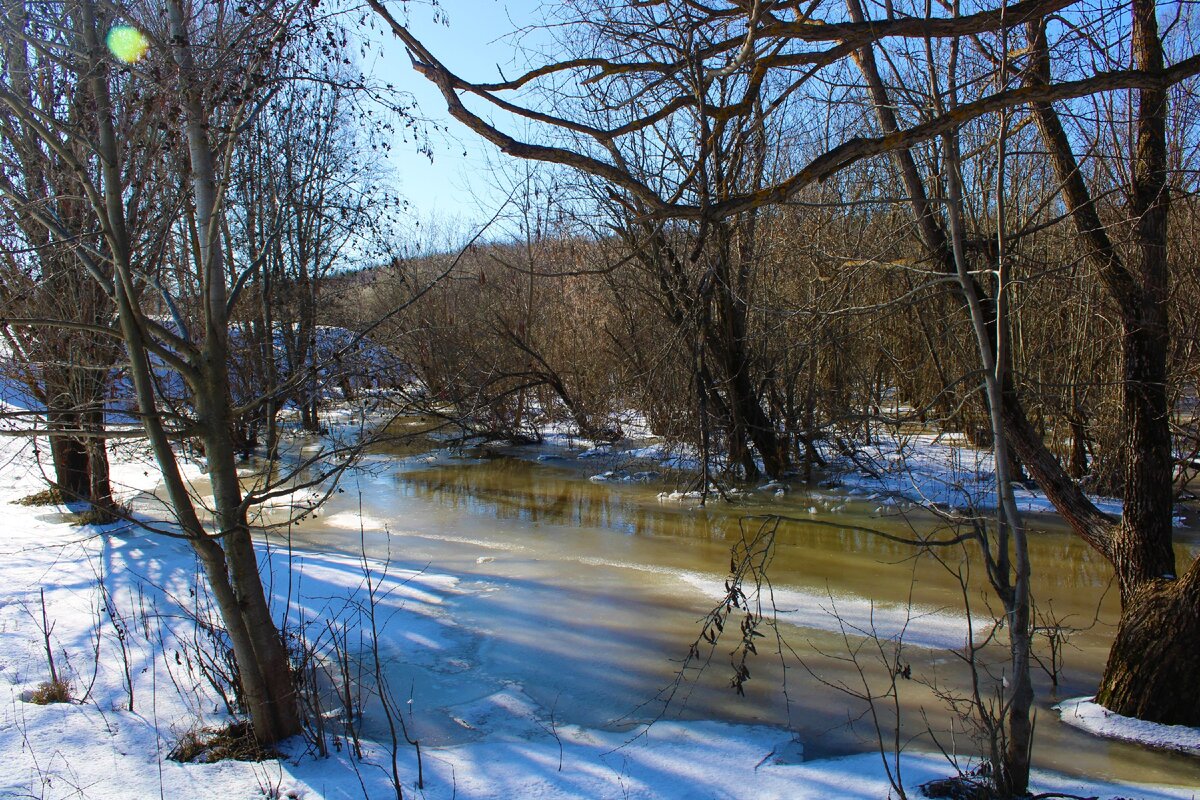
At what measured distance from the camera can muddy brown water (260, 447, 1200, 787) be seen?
513 centimetres

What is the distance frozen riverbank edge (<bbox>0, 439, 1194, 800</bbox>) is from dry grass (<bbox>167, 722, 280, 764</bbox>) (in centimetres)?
9

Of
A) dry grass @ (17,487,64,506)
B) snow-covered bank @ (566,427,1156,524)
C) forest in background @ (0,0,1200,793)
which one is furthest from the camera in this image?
snow-covered bank @ (566,427,1156,524)

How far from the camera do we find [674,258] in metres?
11.4

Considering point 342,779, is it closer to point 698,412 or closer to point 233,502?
point 233,502

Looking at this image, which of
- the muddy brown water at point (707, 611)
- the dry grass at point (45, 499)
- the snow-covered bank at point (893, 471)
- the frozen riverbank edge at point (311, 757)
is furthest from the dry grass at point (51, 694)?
the snow-covered bank at point (893, 471)

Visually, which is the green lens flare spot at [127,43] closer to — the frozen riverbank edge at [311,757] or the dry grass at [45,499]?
the frozen riverbank edge at [311,757]

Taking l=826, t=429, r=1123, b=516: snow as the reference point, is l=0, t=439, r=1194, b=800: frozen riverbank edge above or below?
below

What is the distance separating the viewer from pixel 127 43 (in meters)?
3.83

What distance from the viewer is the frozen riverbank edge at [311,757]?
3787 millimetres

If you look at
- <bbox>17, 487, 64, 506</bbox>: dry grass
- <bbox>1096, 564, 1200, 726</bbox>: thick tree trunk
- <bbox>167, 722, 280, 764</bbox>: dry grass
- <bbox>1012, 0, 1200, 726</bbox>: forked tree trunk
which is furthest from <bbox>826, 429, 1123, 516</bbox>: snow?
<bbox>17, 487, 64, 506</bbox>: dry grass

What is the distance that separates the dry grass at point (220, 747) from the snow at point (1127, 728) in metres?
4.57

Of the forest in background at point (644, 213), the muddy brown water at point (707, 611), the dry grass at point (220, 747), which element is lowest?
the muddy brown water at point (707, 611)

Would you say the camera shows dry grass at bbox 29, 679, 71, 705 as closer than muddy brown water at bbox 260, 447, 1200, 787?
Yes

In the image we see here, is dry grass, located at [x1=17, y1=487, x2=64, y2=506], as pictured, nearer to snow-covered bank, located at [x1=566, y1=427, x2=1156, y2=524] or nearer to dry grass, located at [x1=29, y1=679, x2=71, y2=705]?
dry grass, located at [x1=29, y1=679, x2=71, y2=705]
